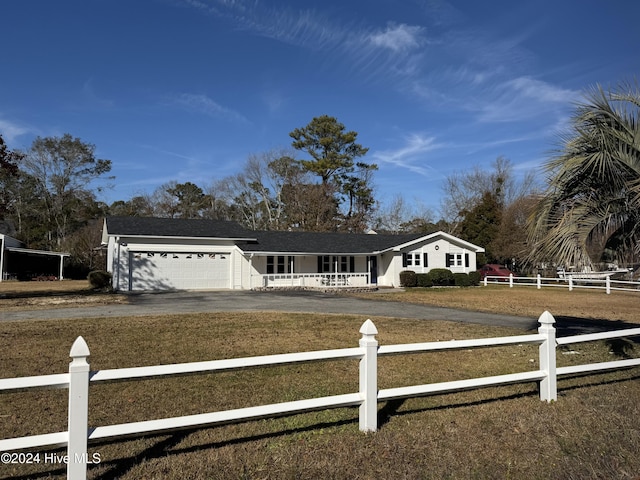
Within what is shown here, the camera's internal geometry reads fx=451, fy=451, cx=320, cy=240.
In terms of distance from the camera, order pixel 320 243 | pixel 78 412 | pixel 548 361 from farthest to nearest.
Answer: pixel 320 243
pixel 548 361
pixel 78 412

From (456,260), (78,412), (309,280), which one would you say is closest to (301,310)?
(78,412)

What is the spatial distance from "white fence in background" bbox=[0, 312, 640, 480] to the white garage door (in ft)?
81.6

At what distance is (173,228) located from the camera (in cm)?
2948

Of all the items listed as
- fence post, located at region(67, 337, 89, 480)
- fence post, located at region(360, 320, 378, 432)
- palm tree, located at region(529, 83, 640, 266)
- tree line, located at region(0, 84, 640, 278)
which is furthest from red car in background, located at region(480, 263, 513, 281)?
fence post, located at region(67, 337, 89, 480)

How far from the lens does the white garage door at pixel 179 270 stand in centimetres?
2738

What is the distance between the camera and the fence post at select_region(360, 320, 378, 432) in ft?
14.9

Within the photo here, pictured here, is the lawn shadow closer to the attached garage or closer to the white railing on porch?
the white railing on porch

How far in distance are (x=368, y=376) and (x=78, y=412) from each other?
260cm

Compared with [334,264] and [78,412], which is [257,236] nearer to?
[334,264]

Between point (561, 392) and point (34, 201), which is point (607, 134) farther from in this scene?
point (34, 201)

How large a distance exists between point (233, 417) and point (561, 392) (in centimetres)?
464

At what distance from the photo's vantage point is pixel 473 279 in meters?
33.2

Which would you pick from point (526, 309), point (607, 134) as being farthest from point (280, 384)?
point (526, 309)

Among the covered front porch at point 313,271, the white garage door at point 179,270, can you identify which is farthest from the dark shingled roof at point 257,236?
the white garage door at point 179,270
